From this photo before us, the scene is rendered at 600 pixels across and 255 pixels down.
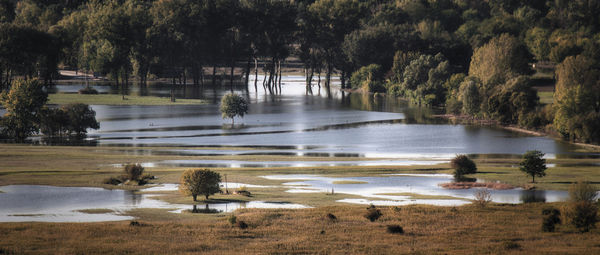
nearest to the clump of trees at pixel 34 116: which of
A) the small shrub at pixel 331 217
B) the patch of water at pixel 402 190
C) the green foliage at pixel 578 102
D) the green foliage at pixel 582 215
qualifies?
the patch of water at pixel 402 190

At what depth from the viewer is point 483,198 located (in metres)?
70.4

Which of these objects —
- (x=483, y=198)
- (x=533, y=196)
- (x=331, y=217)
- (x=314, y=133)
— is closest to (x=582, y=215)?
(x=483, y=198)

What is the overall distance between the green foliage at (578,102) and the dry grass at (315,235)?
63888 mm

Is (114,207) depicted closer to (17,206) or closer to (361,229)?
(17,206)

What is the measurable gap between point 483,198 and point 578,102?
65901mm

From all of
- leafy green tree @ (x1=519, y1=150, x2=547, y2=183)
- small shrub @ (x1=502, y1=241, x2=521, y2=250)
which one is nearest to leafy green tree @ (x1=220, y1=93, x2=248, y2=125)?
leafy green tree @ (x1=519, y1=150, x2=547, y2=183)

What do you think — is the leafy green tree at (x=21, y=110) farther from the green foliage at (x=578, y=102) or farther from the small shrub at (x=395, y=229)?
the small shrub at (x=395, y=229)

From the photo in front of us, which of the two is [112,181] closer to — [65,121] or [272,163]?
[272,163]

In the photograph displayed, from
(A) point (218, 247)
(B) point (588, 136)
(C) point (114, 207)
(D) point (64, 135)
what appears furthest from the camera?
(D) point (64, 135)

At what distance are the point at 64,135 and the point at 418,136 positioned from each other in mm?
60364

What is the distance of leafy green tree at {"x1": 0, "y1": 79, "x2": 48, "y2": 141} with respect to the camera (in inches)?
A: 5064

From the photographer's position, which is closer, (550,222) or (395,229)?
(395,229)

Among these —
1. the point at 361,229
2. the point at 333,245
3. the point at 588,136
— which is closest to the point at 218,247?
the point at 333,245

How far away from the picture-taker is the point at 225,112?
518 ft
